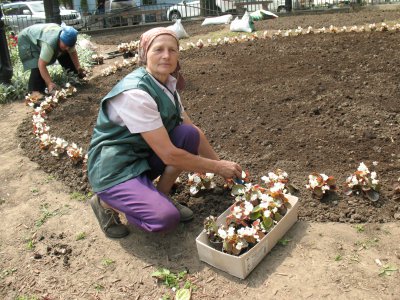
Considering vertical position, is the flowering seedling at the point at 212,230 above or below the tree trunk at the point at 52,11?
below

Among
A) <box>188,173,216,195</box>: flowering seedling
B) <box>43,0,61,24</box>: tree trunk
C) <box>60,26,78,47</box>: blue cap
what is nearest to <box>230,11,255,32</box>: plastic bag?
<box>60,26,78,47</box>: blue cap

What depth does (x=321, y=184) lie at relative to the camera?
3.26 m

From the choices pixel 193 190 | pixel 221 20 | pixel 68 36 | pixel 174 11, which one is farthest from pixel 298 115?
pixel 174 11

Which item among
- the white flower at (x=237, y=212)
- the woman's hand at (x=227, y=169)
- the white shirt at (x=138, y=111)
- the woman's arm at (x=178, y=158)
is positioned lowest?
the white flower at (x=237, y=212)

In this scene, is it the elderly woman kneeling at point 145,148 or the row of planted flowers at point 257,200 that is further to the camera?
the elderly woman kneeling at point 145,148

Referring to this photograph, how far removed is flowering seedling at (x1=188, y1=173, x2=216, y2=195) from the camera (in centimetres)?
355

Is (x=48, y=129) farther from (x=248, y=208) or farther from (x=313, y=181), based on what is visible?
(x=313, y=181)

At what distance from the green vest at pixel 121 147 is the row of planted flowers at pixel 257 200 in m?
0.61

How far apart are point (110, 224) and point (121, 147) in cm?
58

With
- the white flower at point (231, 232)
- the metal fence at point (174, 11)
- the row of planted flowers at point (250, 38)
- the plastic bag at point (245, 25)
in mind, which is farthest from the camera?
the metal fence at point (174, 11)

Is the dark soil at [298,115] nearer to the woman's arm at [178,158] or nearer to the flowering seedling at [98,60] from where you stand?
the woman's arm at [178,158]

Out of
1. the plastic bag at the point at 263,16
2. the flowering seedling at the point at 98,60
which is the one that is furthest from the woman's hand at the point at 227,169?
the plastic bag at the point at 263,16

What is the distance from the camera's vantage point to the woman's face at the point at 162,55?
2.98 meters

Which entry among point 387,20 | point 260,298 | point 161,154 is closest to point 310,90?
point 161,154
